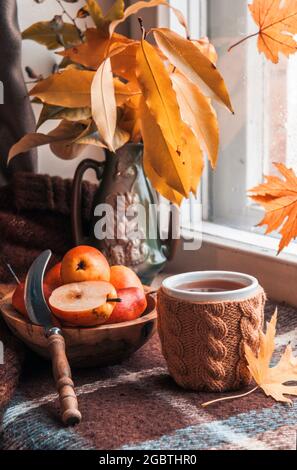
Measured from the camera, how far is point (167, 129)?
0.82 metres

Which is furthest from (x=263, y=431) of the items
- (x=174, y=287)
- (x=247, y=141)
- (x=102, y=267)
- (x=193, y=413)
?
(x=247, y=141)

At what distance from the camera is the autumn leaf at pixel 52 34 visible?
1143 millimetres

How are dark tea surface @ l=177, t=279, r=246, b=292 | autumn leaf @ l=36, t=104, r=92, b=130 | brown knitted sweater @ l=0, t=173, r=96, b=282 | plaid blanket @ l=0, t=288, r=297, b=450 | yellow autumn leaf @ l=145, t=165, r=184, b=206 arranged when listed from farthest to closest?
brown knitted sweater @ l=0, t=173, r=96, b=282, autumn leaf @ l=36, t=104, r=92, b=130, yellow autumn leaf @ l=145, t=165, r=184, b=206, dark tea surface @ l=177, t=279, r=246, b=292, plaid blanket @ l=0, t=288, r=297, b=450

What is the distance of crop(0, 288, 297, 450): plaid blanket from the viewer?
2.06 feet

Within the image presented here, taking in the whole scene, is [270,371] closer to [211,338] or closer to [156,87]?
[211,338]

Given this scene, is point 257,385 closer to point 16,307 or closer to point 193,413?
point 193,413

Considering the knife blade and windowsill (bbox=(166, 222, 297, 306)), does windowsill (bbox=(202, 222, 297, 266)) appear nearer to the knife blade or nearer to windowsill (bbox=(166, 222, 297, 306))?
windowsill (bbox=(166, 222, 297, 306))

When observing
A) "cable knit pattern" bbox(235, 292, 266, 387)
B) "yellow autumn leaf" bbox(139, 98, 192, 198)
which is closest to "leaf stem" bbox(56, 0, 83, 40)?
"yellow autumn leaf" bbox(139, 98, 192, 198)

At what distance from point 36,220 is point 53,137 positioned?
5.7 inches

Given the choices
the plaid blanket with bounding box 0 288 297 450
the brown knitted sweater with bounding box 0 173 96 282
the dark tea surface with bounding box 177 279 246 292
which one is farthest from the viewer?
the brown knitted sweater with bounding box 0 173 96 282

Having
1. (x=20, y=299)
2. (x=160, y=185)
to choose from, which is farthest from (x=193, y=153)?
(x=20, y=299)

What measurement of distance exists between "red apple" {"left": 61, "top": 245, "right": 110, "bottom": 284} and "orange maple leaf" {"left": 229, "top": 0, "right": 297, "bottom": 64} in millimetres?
315

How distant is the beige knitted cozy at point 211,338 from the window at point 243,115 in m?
0.45

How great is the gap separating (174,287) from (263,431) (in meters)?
0.18
